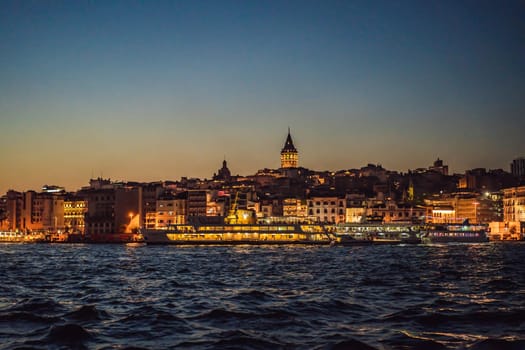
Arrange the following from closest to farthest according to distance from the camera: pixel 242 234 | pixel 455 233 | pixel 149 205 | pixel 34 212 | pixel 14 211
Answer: pixel 242 234, pixel 455 233, pixel 149 205, pixel 34 212, pixel 14 211

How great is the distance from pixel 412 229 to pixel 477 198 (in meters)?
48.5

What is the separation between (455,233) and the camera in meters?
106

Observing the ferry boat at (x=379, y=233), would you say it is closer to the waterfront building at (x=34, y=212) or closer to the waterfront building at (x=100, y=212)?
the waterfront building at (x=100, y=212)

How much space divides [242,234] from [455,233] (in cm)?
3069

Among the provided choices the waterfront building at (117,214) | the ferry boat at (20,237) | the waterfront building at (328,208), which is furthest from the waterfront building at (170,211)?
the waterfront building at (328,208)

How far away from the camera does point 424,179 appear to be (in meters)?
191

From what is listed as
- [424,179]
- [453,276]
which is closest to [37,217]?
[424,179]

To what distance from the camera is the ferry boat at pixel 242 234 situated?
326 ft

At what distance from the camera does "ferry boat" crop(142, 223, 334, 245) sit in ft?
326

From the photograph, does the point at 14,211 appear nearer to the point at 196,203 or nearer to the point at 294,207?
the point at 196,203

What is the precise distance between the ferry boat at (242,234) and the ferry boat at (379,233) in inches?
124

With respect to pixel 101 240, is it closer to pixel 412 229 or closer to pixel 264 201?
pixel 264 201

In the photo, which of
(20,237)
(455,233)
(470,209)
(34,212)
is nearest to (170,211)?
(20,237)

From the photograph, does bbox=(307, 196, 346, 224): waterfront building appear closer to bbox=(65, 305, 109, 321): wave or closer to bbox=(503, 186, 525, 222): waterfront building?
bbox=(503, 186, 525, 222): waterfront building
